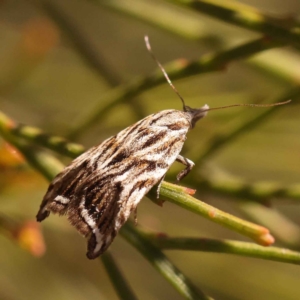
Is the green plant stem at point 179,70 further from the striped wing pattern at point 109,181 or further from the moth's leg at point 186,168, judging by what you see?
the moth's leg at point 186,168

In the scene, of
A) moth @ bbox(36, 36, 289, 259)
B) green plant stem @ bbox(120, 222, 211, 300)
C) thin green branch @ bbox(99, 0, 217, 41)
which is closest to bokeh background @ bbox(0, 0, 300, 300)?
thin green branch @ bbox(99, 0, 217, 41)

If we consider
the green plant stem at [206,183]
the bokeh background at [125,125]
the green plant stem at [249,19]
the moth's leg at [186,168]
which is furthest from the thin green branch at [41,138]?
the green plant stem at [249,19]

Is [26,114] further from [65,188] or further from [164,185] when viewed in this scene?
[164,185]

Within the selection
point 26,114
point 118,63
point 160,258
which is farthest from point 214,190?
point 118,63

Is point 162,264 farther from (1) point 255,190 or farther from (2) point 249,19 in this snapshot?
(2) point 249,19

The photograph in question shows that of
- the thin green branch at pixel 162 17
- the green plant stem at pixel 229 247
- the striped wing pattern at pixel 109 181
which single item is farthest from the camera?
the thin green branch at pixel 162 17

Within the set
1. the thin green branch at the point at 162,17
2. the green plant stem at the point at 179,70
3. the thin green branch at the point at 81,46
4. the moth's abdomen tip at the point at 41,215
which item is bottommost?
the moth's abdomen tip at the point at 41,215
